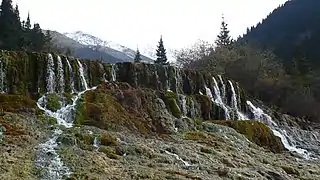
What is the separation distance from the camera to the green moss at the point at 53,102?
3793cm

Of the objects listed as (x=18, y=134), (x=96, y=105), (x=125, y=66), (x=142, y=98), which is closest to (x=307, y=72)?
(x=125, y=66)

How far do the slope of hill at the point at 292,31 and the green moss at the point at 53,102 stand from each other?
72.4 metres

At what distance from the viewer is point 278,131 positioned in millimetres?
55312

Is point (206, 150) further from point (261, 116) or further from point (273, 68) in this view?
point (273, 68)

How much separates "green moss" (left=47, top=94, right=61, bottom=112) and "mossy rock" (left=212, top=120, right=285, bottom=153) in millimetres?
17208

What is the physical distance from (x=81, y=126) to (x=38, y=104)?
20.1 feet

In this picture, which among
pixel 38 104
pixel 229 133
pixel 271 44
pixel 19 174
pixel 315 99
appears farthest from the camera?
pixel 271 44

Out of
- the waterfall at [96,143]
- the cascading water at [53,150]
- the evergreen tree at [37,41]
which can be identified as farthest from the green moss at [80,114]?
the evergreen tree at [37,41]

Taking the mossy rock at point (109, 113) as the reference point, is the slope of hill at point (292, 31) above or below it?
above

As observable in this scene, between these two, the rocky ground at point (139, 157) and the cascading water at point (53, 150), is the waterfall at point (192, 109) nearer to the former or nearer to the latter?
the rocky ground at point (139, 157)

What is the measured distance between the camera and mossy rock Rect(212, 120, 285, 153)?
4622 centimetres

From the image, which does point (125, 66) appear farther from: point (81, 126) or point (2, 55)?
point (81, 126)

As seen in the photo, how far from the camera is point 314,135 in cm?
5853

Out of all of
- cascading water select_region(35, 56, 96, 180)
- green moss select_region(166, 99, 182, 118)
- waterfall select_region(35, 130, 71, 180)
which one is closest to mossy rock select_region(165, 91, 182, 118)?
green moss select_region(166, 99, 182, 118)
